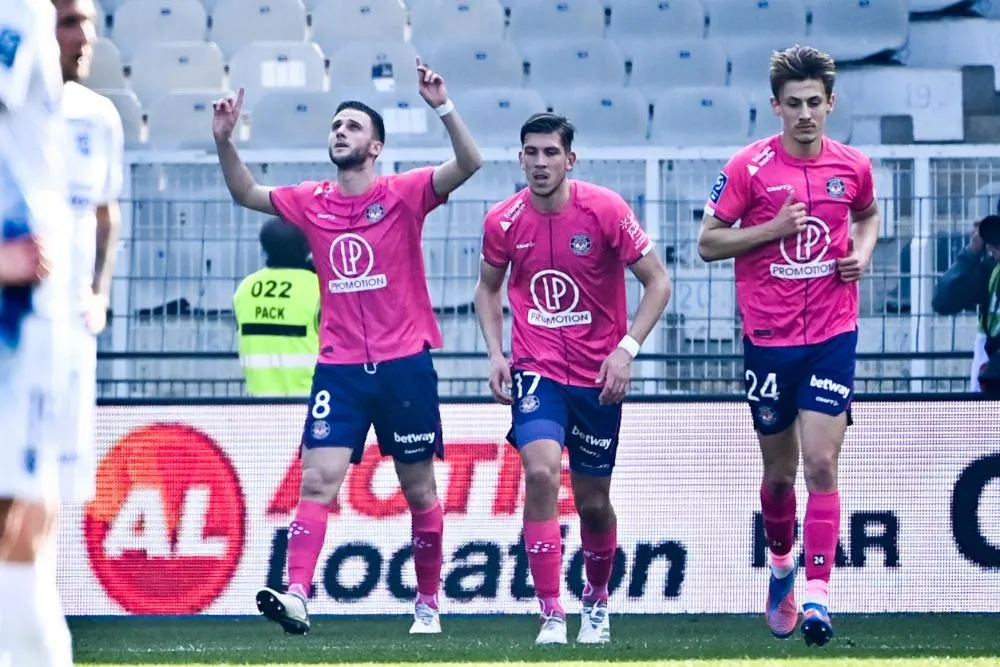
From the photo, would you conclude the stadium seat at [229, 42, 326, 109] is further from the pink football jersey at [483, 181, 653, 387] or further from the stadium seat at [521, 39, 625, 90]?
the pink football jersey at [483, 181, 653, 387]

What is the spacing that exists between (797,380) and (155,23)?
923 centimetres

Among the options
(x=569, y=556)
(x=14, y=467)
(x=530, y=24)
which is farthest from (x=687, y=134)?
(x=14, y=467)

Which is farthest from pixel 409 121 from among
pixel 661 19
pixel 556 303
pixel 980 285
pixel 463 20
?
pixel 556 303

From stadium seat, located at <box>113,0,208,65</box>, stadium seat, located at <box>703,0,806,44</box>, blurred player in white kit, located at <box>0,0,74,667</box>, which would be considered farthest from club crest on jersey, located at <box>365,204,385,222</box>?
stadium seat, located at <box>113,0,208,65</box>

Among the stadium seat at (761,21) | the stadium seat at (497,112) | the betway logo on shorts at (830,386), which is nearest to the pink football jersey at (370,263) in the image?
the betway logo on shorts at (830,386)

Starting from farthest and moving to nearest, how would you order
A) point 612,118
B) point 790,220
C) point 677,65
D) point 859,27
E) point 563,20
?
point 563,20, point 859,27, point 677,65, point 612,118, point 790,220

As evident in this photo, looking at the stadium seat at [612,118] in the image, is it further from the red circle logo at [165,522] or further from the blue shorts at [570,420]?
the blue shorts at [570,420]

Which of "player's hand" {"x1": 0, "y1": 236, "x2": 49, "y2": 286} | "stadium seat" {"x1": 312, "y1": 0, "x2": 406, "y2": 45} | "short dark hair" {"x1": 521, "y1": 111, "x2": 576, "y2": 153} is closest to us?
"player's hand" {"x1": 0, "y1": 236, "x2": 49, "y2": 286}

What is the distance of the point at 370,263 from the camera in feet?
24.1

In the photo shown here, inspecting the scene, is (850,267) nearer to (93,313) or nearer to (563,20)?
(93,313)

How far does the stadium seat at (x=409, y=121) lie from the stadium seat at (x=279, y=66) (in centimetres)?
77

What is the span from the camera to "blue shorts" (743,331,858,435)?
22.4ft

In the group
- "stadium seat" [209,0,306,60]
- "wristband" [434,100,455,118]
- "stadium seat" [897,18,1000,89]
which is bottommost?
"wristband" [434,100,455,118]

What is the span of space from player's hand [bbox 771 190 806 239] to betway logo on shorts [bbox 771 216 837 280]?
72 mm
